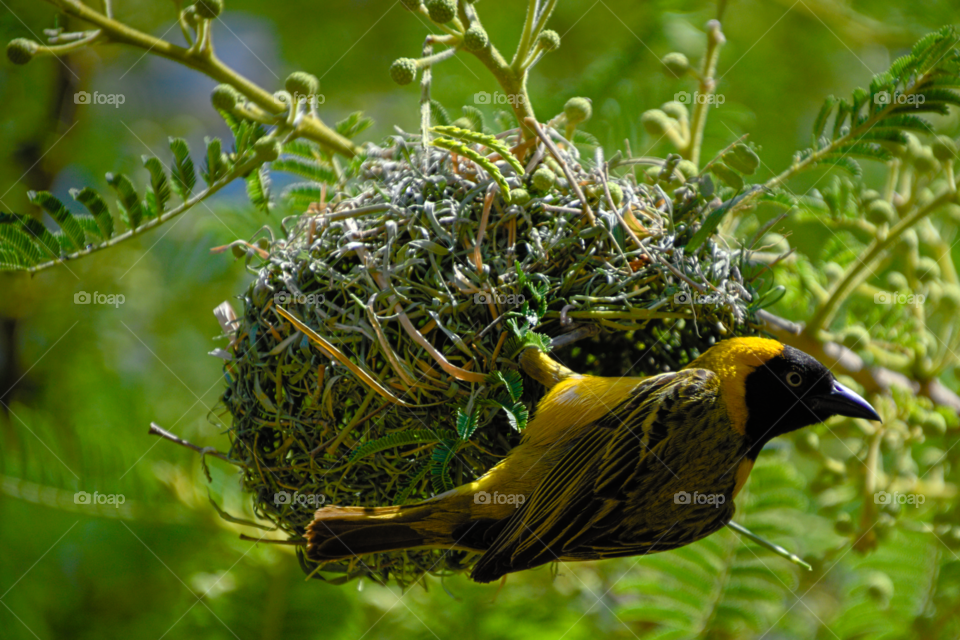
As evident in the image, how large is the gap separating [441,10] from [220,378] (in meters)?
2.24

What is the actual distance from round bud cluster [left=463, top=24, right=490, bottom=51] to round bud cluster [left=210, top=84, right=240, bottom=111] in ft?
2.14

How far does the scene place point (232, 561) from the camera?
3.01 meters

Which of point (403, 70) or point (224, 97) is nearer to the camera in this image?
point (403, 70)

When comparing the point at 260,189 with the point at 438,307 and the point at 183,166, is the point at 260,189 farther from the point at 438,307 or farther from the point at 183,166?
the point at 438,307

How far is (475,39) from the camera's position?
170 centimetres

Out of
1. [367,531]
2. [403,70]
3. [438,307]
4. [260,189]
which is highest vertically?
[403,70]

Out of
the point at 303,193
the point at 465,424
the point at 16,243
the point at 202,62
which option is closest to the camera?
the point at 465,424

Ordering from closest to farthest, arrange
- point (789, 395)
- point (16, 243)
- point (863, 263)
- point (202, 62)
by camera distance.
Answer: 1. point (789, 395)
2. point (16, 243)
3. point (202, 62)
4. point (863, 263)

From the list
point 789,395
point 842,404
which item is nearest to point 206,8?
point 789,395

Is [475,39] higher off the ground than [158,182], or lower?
higher

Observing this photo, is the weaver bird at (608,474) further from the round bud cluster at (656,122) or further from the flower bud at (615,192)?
the round bud cluster at (656,122)

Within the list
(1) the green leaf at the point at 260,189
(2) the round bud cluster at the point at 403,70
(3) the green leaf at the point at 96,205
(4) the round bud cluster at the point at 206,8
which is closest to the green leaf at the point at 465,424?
(2) the round bud cluster at the point at 403,70

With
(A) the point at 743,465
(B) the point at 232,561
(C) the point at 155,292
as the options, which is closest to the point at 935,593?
(A) the point at 743,465

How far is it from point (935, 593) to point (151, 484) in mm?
2657
